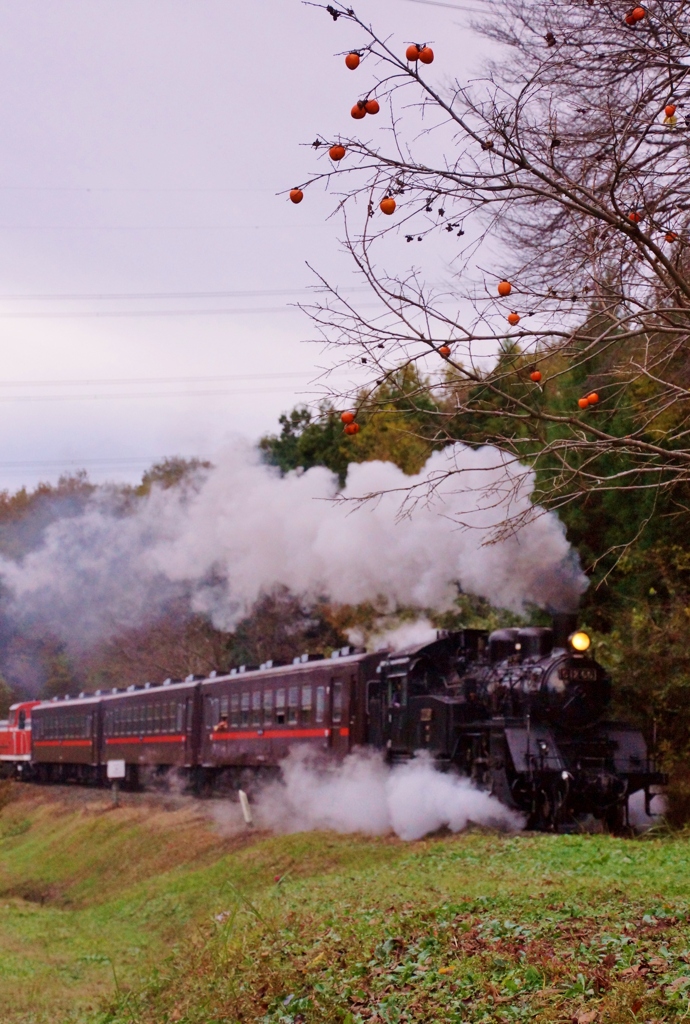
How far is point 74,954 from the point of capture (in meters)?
14.1

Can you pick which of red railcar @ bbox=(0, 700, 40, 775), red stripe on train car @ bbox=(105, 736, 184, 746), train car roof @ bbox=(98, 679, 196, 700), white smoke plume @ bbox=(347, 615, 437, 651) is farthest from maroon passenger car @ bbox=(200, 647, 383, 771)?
red railcar @ bbox=(0, 700, 40, 775)

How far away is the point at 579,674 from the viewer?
16781mm

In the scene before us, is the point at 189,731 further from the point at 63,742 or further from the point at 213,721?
the point at 63,742

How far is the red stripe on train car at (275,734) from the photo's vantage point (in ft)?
70.2

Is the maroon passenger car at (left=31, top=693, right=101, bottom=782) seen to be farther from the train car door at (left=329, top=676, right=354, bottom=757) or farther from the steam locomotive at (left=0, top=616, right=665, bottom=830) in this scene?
the train car door at (left=329, top=676, right=354, bottom=757)

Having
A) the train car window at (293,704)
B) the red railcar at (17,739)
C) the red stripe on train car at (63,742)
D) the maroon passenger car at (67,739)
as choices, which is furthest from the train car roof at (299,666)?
the red railcar at (17,739)

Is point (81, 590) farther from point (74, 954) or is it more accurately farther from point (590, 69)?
point (590, 69)

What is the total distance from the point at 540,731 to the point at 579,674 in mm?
991

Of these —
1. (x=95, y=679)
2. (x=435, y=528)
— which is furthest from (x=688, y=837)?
(x=95, y=679)

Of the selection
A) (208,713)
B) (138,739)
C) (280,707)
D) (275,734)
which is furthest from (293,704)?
(138,739)

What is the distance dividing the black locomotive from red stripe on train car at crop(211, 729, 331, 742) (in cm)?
311

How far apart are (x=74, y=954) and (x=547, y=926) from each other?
7.68m

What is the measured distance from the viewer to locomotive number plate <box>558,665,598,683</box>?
1666 cm

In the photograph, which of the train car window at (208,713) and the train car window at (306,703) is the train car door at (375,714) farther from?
the train car window at (208,713)
